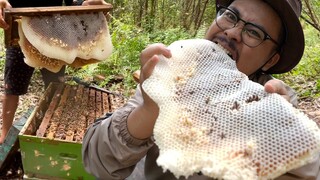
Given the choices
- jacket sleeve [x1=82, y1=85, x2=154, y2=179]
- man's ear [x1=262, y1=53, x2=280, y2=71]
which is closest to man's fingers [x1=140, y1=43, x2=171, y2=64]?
jacket sleeve [x1=82, y1=85, x2=154, y2=179]

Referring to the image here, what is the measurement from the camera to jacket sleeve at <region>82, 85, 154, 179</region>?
1493mm

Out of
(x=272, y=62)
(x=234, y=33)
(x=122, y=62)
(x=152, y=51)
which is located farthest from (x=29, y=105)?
(x=152, y=51)

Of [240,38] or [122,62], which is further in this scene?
[122,62]

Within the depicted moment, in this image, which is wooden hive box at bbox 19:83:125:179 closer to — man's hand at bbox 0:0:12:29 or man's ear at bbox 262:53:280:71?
man's hand at bbox 0:0:12:29

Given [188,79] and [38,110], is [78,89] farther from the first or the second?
[188,79]

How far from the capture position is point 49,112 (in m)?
3.28

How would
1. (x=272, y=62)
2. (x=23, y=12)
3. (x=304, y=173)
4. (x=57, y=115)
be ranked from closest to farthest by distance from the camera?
(x=304, y=173)
(x=272, y=62)
(x=23, y=12)
(x=57, y=115)

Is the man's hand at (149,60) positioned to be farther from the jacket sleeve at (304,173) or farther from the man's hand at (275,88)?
the jacket sleeve at (304,173)

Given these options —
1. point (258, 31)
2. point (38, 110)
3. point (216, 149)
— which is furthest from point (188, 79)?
point (38, 110)

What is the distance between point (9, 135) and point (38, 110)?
385mm

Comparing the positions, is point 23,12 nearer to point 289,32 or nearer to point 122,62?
point 289,32

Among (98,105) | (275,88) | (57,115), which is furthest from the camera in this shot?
(98,105)

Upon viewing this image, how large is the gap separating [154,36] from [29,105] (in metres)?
3.39

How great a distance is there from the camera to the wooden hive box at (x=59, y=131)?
2.79 metres
